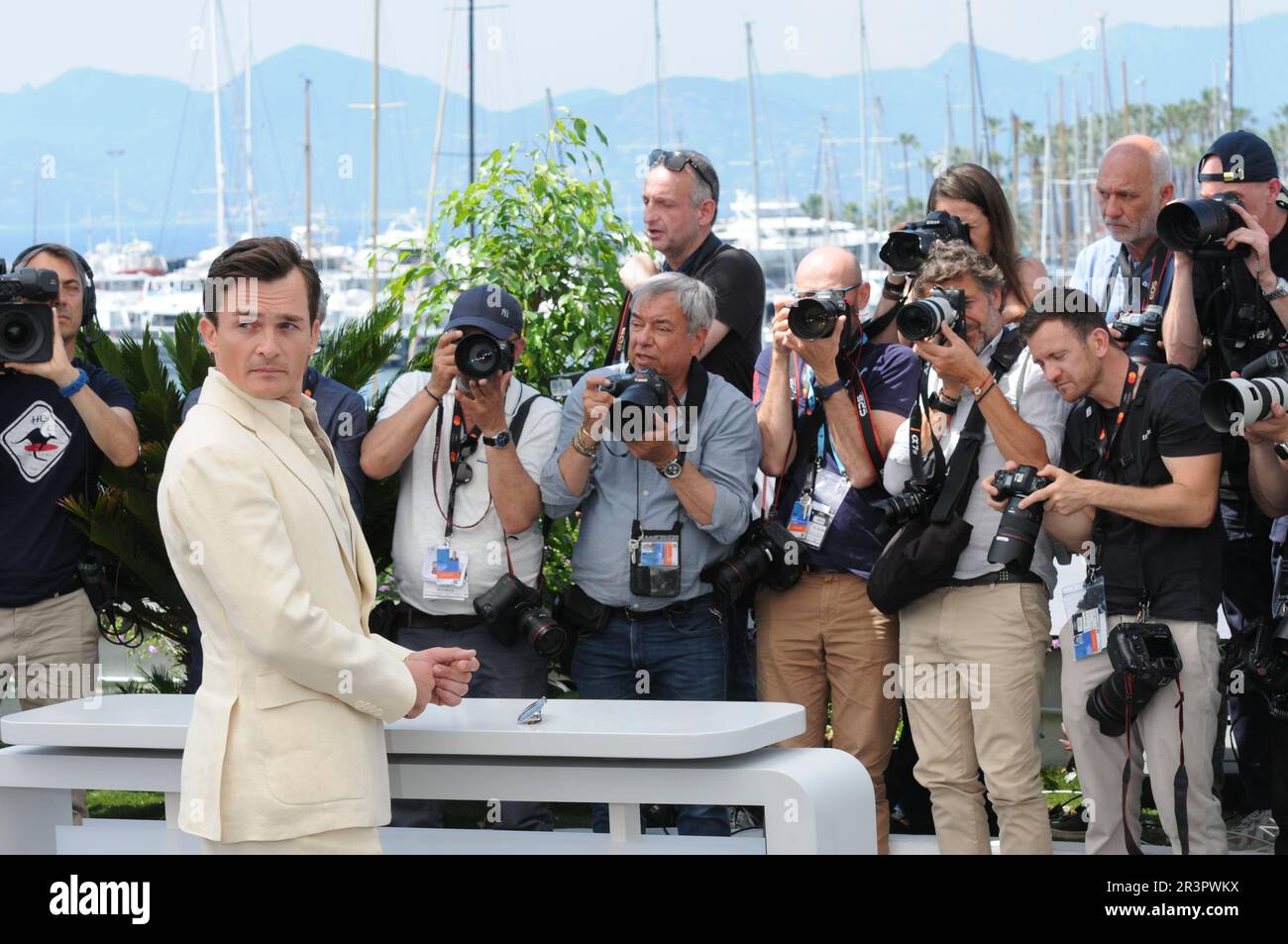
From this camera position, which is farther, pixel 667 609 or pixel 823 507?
pixel 823 507

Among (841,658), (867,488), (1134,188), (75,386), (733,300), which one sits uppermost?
(1134,188)

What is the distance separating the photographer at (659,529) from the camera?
14.8 feet

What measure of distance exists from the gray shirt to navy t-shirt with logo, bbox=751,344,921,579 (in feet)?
0.84

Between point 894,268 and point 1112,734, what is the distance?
5.30 feet

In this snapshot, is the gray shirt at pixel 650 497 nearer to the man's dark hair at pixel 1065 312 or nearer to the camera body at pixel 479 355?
the camera body at pixel 479 355

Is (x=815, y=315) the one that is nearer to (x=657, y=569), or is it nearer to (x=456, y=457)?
(x=657, y=569)

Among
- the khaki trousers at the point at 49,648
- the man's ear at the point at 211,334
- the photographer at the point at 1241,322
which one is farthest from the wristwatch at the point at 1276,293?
the khaki trousers at the point at 49,648

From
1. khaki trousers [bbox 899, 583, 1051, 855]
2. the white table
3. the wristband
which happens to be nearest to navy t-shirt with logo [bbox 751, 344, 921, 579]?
khaki trousers [bbox 899, 583, 1051, 855]

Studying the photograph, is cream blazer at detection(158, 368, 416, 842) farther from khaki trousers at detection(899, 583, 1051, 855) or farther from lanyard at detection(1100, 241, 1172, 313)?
lanyard at detection(1100, 241, 1172, 313)

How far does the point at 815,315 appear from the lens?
4484 mm

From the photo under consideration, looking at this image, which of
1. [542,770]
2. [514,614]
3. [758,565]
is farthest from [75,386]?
[542,770]

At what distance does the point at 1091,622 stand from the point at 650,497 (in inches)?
52.9

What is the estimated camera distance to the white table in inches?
124

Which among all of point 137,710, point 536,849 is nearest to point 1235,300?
point 536,849
